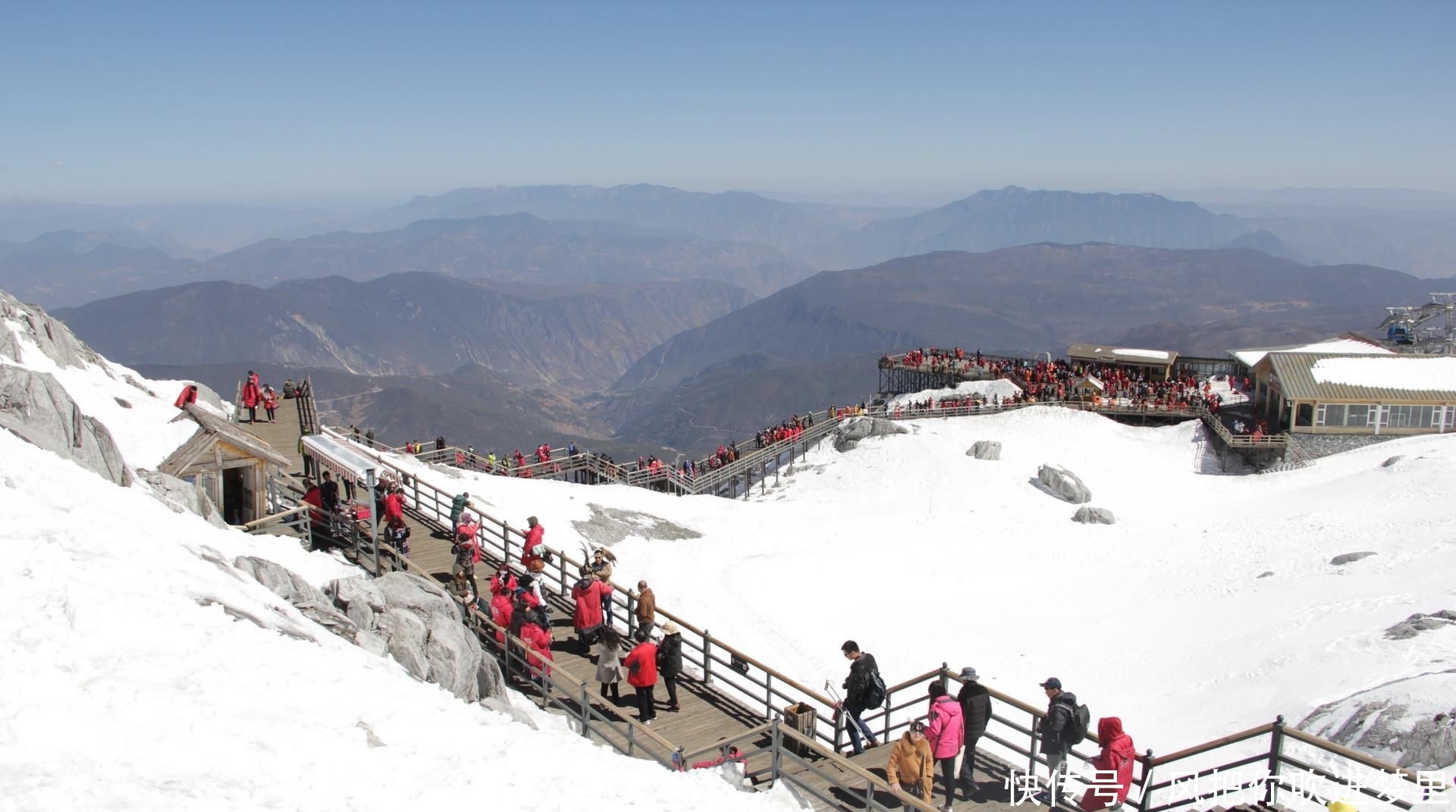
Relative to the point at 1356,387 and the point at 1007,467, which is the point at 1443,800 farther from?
Answer: the point at 1356,387

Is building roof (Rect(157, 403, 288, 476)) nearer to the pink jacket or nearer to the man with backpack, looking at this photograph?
the pink jacket

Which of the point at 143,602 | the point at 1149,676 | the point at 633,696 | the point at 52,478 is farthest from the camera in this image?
the point at 1149,676

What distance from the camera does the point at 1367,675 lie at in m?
17.8

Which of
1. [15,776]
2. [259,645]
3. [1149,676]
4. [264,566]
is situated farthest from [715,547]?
[15,776]

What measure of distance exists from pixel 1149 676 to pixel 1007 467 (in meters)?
21.0

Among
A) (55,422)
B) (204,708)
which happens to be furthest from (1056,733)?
→ (55,422)

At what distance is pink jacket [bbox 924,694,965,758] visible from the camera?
10.9 m

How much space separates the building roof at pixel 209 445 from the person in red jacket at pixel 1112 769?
15849 mm

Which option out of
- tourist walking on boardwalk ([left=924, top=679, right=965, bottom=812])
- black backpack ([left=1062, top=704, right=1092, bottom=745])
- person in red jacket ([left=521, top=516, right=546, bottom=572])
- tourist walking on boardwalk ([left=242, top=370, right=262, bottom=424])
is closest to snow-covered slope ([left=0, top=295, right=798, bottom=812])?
tourist walking on boardwalk ([left=924, top=679, right=965, bottom=812])

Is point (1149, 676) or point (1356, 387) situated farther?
point (1356, 387)

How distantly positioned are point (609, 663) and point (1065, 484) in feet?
99.8

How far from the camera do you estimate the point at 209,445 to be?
740 inches

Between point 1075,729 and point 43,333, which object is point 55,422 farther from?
point 1075,729

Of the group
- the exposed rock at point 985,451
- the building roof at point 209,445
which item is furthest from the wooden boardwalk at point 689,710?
the exposed rock at point 985,451
